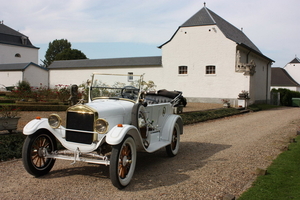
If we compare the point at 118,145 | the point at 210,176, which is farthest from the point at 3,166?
the point at 210,176

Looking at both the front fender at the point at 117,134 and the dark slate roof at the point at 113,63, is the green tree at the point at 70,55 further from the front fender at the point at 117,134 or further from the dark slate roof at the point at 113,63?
the front fender at the point at 117,134

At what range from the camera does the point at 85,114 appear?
15.5ft

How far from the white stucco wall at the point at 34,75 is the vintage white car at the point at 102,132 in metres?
29.8

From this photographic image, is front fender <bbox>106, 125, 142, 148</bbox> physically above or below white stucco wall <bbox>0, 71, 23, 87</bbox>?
below

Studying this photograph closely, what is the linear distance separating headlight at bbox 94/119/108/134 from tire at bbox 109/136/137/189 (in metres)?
0.40

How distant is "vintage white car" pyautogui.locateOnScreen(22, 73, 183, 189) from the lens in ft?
14.7

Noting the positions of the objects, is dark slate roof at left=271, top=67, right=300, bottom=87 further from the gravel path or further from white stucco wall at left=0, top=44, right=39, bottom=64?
the gravel path

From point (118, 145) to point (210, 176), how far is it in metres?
1.89

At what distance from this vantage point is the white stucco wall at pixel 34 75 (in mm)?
32688

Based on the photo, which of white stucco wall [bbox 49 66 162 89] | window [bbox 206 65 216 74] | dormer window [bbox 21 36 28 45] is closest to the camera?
window [bbox 206 65 216 74]

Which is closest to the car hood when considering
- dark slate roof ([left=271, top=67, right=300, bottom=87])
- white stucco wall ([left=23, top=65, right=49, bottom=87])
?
white stucco wall ([left=23, top=65, right=49, bottom=87])

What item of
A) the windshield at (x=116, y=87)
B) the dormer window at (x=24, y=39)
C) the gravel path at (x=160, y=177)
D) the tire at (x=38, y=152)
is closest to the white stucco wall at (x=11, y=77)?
the dormer window at (x=24, y=39)

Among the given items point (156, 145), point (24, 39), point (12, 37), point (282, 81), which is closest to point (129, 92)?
point (156, 145)

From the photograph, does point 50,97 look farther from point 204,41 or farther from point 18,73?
point 18,73
